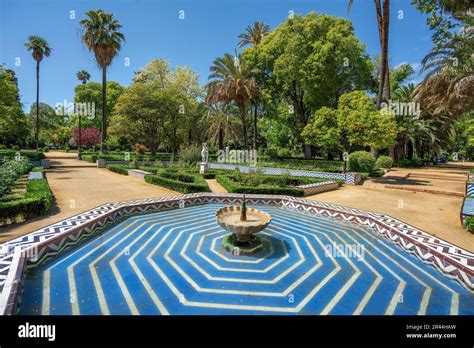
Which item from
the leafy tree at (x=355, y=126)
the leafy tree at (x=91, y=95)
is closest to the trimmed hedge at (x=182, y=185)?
the leafy tree at (x=355, y=126)

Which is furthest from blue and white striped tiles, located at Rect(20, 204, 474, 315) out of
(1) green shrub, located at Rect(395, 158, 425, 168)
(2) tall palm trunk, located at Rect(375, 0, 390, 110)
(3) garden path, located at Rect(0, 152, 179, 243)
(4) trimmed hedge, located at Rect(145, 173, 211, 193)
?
(1) green shrub, located at Rect(395, 158, 425, 168)

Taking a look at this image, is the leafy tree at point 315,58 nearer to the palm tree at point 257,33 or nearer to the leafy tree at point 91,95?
the palm tree at point 257,33

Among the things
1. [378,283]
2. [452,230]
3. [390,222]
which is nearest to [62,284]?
[378,283]

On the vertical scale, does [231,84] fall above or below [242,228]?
above

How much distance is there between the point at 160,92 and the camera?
28.4 metres

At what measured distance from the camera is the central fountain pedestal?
6395 mm

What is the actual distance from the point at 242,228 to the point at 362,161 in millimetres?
15883

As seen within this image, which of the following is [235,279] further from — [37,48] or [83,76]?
[83,76]

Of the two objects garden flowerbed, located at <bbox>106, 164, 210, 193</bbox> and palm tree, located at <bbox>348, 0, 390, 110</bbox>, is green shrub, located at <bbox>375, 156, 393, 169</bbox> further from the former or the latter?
garden flowerbed, located at <bbox>106, 164, 210, 193</bbox>

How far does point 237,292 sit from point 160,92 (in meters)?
27.7

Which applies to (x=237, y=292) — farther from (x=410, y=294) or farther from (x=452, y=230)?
(x=452, y=230)

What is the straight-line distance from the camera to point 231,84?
23.9 m

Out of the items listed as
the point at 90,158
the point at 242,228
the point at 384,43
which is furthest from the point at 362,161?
the point at 90,158

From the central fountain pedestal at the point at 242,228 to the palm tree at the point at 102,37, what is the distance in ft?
88.6
